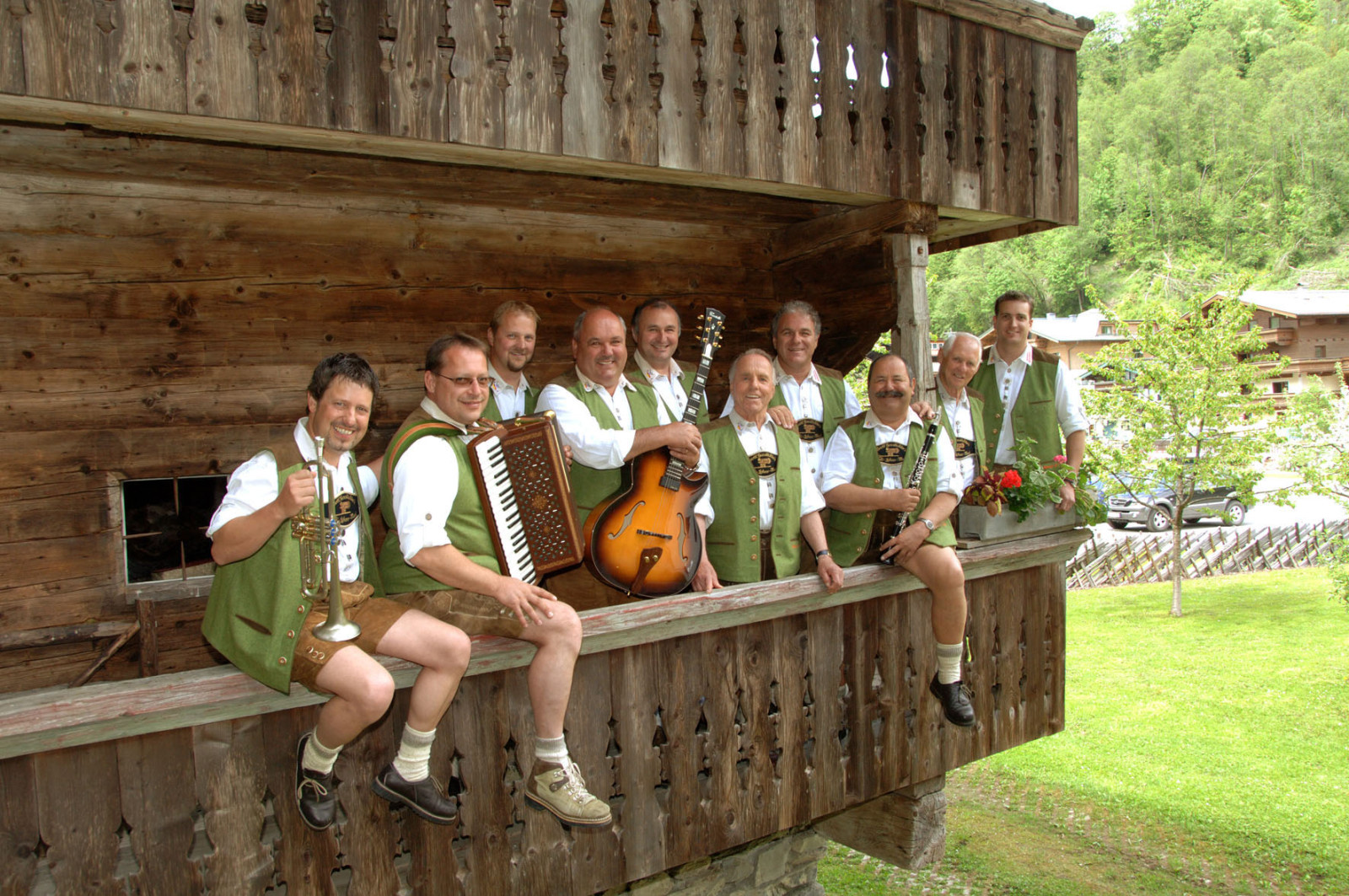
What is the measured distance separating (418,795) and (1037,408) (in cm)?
429

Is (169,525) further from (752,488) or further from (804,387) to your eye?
(804,387)

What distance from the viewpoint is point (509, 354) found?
4.56 metres

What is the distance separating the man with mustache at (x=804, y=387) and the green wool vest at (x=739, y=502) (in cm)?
28

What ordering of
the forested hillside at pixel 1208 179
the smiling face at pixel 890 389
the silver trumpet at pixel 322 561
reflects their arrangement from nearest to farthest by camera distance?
the silver trumpet at pixel 322 561 < the smiling face at pixel 890 389 < the forested hillside at pixel 1208 179

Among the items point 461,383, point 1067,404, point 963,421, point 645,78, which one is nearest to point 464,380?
point 461,383

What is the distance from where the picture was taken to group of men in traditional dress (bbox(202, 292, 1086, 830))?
331cm

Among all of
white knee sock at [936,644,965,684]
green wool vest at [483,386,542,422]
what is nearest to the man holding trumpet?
green wool vest at [483,386,542,422]

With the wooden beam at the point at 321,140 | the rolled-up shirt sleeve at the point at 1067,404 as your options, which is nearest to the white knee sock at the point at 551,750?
the wooden beam at the point at 321,140

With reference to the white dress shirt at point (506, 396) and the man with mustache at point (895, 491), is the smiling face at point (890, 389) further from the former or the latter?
the white dress shirt at point (506, 396)

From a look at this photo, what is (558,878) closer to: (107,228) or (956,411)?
(956,411)

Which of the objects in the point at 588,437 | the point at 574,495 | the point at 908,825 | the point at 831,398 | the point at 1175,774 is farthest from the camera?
the point at 1175,774

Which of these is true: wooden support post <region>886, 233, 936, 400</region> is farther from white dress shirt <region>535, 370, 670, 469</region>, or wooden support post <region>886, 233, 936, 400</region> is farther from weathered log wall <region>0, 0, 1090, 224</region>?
white dress shirt <region>535, 370, 670, 469</region>

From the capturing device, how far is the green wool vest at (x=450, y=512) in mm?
3566

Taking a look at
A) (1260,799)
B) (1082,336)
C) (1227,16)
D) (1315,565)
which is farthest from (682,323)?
(1227,16)
